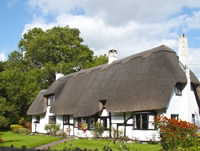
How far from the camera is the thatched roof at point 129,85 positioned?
18.2 meters

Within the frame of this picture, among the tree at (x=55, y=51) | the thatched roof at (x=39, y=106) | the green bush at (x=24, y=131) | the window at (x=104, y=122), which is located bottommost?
the green bush at (x=24, y=131)

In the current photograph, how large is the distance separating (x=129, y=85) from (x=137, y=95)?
1663 mm

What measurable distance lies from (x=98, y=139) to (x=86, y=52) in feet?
86.3

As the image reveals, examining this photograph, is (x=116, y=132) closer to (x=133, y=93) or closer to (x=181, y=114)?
(x=133, y=93)

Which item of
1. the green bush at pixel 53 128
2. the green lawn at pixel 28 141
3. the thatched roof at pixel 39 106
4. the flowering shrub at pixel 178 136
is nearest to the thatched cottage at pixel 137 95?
the green bush at pixel 53 128

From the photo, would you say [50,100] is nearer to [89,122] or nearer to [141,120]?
[89,122]

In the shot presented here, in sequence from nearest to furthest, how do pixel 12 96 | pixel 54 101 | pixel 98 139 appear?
pixel 98 139 → pixel 54 101 → pixel 12 96

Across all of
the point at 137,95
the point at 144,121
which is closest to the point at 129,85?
the point at 137,95

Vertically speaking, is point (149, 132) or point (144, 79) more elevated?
point (144, 79)

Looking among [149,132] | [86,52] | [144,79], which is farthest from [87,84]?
[86,52]

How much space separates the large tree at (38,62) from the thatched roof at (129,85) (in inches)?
478

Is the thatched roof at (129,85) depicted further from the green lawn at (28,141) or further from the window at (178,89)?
the green lawn at (28,141)

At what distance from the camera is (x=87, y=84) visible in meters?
25.8

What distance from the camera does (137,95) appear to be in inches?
746
